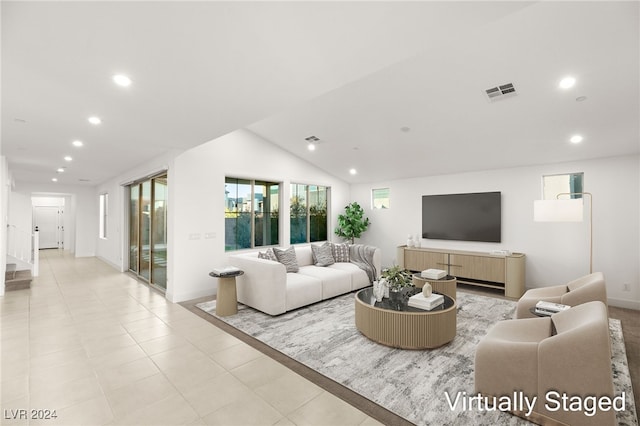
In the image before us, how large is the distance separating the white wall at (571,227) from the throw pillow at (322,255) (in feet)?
8.06

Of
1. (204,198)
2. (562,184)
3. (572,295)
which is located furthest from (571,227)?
(204,198)

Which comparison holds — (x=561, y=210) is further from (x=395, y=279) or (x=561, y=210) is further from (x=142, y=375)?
(x=142, y=375)

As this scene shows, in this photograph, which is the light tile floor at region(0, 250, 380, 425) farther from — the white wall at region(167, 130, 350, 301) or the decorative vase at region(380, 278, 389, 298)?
the decorative vase at region(380, 278, 389, 298)

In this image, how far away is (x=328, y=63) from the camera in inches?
84.9

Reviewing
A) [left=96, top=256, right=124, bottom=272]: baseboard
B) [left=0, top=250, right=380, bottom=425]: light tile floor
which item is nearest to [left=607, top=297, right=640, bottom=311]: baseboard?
[left=0, top=250, right=380, bottom=425]: light tile floor

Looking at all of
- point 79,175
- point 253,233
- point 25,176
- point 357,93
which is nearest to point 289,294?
point 253,233

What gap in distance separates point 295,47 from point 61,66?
6.04 feet

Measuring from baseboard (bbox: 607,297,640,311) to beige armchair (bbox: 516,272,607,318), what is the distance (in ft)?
6.42

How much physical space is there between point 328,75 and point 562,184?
5.16m

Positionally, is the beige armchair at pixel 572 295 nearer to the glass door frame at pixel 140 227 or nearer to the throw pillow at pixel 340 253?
the throw pillow at pixel 340 253

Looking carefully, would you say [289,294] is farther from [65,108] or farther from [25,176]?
[25,176]

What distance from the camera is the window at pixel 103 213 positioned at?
9109 mm

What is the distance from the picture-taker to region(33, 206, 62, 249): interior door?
12.3 metres

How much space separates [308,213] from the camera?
24.0 feet
